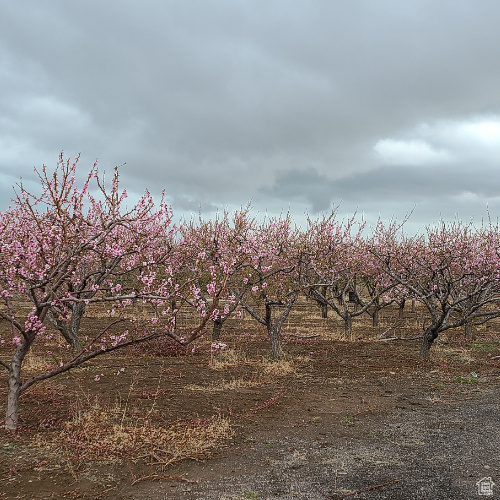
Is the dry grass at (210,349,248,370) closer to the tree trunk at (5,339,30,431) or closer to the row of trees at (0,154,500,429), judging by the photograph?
the row of trees at (0,154,500,429)

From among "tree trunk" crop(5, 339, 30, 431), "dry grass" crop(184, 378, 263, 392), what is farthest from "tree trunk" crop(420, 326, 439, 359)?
"tree trunk" crop(5, 339, 30, 431)

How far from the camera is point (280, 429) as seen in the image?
876cm

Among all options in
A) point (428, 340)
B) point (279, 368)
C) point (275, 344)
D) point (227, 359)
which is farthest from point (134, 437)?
point (428, 340)

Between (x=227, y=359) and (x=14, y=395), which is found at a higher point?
(x=14, y=395)

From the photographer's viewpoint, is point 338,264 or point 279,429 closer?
point 279,429

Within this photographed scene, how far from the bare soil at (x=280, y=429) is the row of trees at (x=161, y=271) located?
4.02 ft

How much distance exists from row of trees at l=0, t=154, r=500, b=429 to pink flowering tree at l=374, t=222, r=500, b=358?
0.09 metres

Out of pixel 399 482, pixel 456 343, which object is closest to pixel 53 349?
pixel 399 482

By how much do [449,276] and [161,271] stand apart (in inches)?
540

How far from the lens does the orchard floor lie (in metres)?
6.20

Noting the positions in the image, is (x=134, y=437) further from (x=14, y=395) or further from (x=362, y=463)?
(x=362, y=463)

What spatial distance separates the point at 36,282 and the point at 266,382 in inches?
283

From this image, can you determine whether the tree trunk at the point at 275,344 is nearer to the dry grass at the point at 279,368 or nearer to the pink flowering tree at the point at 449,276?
the dry grass at the point at 279,368

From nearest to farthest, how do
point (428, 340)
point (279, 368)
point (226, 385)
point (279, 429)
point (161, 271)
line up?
point (279, 429) < point (226, 385) < point (279, 368) < point (428, 340) < point (161, 271)
